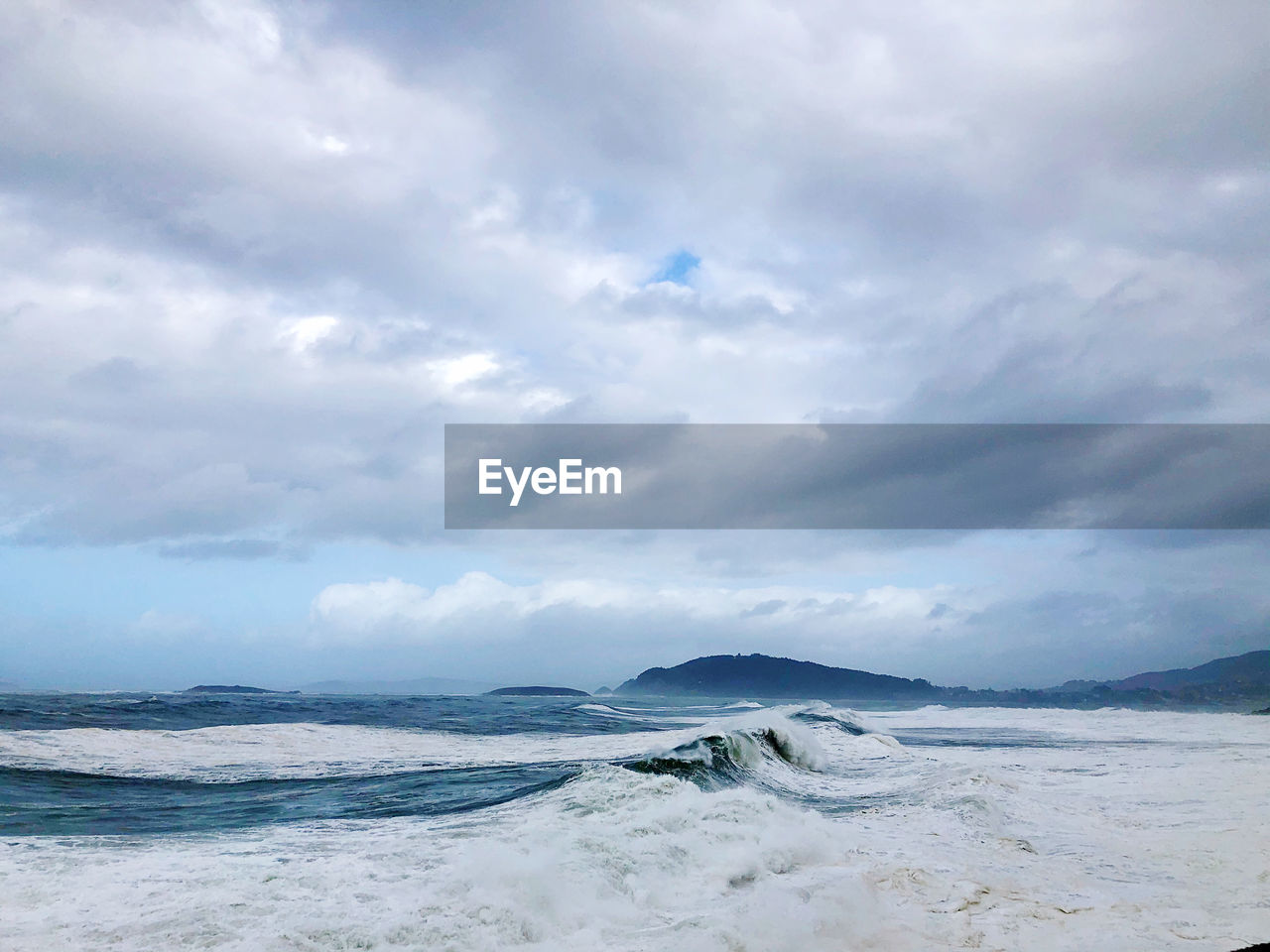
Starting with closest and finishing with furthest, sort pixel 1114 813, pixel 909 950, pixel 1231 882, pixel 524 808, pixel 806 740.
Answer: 1. pixel 909 950
2. pixel 1231 882
3. pixel 524 808
4. pixel 1114 813
5. pixel 806 740

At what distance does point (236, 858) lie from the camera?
907 cm

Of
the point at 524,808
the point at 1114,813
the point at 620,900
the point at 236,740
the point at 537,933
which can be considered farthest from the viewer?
the point at 236,740

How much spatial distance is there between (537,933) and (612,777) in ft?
23.8

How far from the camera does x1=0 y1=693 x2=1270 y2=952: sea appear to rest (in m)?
6.95

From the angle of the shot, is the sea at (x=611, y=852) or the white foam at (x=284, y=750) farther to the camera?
the white foam at (x=284, y=750)

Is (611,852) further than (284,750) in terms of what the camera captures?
No

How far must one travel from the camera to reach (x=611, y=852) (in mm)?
9633

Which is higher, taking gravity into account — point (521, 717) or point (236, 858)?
point (236, 858)

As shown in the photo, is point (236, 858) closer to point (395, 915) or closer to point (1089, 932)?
point (395, 915)

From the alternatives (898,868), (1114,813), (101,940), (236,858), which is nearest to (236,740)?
(236,858)

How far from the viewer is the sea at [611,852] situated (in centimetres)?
695

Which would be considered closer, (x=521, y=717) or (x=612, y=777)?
(x=612, y=777)

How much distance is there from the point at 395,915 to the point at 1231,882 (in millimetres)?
9147

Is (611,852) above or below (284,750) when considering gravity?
above
